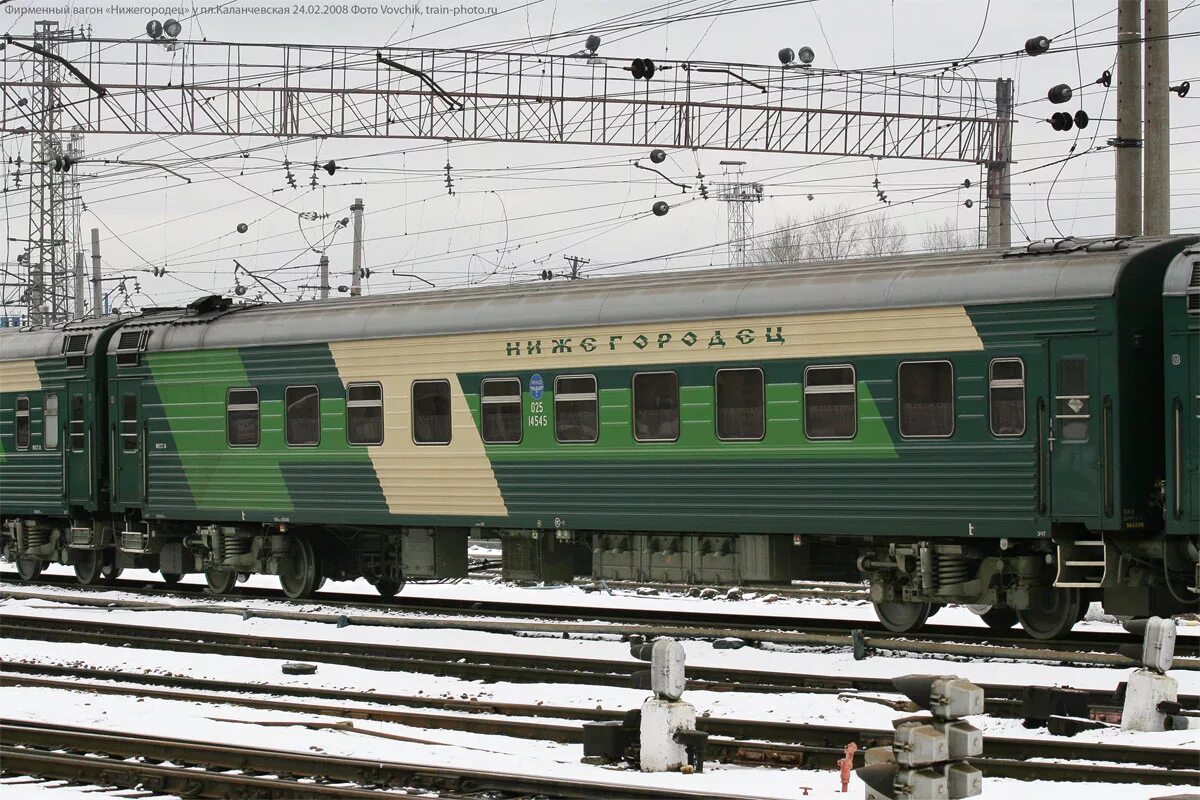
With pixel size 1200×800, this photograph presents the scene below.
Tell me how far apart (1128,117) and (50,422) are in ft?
56.5

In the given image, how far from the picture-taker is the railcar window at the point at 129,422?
83.3 feet

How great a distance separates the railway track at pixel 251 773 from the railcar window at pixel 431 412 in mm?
8887

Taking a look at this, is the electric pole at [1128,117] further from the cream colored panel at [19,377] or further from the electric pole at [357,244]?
the electric pole at [357,244]

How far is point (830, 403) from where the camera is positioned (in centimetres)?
1809

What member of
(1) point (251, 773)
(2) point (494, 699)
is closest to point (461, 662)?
(2) point (494, 699)

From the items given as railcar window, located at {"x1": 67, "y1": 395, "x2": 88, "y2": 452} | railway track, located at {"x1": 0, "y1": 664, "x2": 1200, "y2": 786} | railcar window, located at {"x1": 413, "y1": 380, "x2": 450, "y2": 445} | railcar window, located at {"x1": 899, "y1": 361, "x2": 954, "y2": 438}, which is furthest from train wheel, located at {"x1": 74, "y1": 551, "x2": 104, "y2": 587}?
railcar window, located at {"x1": 899, "y1": 361, "x2": 954, "y2": 438}

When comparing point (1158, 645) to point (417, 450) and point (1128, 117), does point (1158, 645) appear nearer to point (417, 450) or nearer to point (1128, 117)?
point (1128, 117)

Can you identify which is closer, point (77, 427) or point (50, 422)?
point (77, 427)

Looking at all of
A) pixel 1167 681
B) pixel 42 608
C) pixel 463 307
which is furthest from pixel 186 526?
pixel 1167 681

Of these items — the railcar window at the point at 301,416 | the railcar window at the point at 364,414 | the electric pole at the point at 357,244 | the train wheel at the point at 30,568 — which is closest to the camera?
the railcar window at the point at 364,414

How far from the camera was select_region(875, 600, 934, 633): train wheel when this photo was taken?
18250 mm

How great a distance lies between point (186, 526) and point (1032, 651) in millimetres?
14026

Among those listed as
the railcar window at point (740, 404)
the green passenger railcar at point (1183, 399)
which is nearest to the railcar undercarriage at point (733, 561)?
the green passenger railcar at point (1183, 399)

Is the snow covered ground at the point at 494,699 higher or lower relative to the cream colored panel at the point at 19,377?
lower
